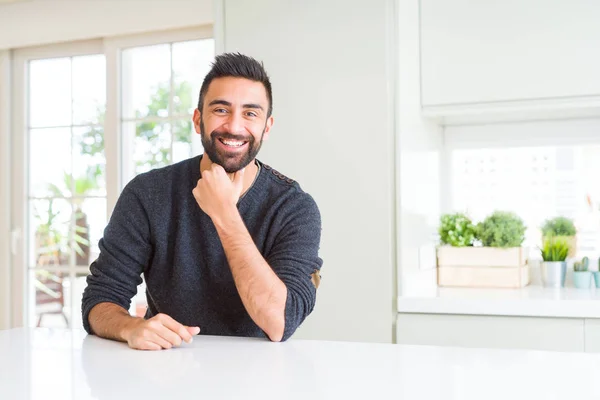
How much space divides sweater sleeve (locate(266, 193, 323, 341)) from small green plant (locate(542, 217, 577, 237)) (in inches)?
61.3

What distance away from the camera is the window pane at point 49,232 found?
405 cm

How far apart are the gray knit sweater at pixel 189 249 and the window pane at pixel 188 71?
1831 mm

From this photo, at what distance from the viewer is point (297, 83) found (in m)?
2.81

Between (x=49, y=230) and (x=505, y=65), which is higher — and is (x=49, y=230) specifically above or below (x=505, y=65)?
below

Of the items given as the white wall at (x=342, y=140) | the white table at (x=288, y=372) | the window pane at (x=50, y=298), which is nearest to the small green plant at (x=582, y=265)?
the white wall at (x=342, y=140)

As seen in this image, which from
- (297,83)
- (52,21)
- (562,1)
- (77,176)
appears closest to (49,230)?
(77,176)

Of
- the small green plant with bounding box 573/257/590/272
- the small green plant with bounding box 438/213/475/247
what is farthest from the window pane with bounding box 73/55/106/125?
the small green plant with bounding box 573/257/590/272

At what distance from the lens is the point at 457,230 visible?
301 cm

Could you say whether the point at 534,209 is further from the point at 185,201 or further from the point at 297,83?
the point at 185,201

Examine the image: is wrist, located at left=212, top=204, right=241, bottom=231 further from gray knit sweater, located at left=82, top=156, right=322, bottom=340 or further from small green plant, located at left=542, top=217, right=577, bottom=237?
small green plant, located at left=542, top=217, right=577, bottom=237

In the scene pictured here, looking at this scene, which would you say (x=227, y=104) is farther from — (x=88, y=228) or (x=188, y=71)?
(x=88, y=228)

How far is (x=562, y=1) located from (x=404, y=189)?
92 cm

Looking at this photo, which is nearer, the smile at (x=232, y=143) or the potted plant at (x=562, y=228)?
the smile at (x=232, y=143)

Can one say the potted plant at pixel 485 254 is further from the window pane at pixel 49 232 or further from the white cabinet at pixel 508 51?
the window pane at pixel 49 232
